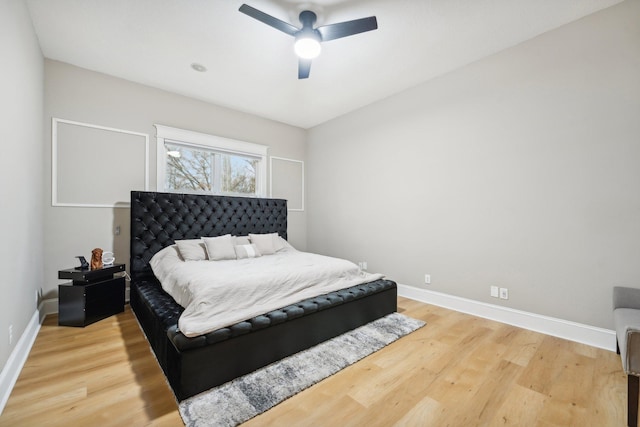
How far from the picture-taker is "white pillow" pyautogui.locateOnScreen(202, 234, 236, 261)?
3383mm

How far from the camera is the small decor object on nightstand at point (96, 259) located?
2.98 meters

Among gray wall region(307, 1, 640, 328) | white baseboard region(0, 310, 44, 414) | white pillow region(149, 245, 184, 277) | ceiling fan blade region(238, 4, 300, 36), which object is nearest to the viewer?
white baseboard region(0, 310, 44, 414)

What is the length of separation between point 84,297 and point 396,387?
3059 mm

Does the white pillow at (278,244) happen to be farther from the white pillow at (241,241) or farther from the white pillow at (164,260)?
the white pillow at (164,260)

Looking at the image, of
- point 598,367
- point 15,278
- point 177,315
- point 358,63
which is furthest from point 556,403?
point 15,278

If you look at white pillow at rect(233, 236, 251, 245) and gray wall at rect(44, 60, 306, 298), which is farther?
white pillow at rect(233, 236, 251, 245)

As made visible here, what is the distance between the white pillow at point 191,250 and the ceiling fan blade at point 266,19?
8.46 ft

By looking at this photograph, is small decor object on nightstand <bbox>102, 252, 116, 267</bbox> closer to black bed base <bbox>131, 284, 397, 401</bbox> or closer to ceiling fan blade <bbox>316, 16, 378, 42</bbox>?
black bed base <bbox>131, 284, 397, 401</bbox>

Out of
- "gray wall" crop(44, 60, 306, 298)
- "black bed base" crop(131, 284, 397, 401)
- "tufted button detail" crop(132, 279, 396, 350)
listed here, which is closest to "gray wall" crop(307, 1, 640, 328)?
"tufted button detail" crop(132, 279, 396, 350)

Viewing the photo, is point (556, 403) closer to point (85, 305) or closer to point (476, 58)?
point (476, 58)

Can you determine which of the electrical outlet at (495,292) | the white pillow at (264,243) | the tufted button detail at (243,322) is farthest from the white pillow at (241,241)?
the electrical outlet at (495,292)

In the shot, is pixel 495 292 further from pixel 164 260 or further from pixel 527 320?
pixel 164 260

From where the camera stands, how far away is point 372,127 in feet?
14.0

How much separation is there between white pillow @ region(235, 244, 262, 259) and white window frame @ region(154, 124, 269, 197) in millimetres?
1386
